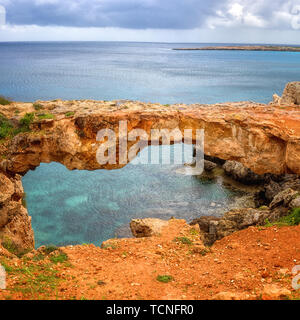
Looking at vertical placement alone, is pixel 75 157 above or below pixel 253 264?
above

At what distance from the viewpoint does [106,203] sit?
986 inches

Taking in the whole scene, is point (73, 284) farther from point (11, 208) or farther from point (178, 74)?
point (178, 74)

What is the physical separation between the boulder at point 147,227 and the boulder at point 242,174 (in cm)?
1431

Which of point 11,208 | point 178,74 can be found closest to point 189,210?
point 11,208

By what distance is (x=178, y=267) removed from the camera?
35.6ft

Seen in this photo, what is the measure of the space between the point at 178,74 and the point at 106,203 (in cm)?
6540

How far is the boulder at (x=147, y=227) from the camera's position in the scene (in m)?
13.9

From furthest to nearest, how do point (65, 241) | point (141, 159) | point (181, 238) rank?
point (141, 159) → point (65, 241) → point (181, 238)

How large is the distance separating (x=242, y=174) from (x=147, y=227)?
15.2 meters

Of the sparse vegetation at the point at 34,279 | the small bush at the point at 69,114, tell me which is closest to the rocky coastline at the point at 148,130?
the small bush at the point at 69,114

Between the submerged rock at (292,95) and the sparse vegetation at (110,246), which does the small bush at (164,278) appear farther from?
Answer: the submerged rock at (292,95)

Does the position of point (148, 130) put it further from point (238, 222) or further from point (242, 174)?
point (242, 174)

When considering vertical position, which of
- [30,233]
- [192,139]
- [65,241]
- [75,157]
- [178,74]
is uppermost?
[178,74]

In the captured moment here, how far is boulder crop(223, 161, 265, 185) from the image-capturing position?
87.5 ft
